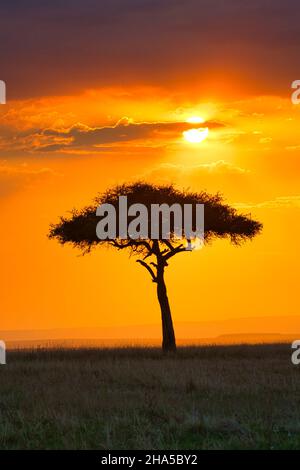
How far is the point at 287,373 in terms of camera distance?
37.0 meters

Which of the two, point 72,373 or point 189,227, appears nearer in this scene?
point 72,373

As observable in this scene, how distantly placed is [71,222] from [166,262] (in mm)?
6374

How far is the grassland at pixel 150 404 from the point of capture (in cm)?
2134

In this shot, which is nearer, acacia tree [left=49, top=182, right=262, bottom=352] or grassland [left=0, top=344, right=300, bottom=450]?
grassland [left=0, top=344, right=300, bottom=450]

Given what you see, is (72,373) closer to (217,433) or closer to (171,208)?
(217,433)

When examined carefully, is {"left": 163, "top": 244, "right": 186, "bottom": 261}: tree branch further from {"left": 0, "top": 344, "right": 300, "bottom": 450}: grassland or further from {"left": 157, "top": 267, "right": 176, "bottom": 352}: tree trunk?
{"left": 0, "top": 344, "right": 300, "bottom": 450}: grassland

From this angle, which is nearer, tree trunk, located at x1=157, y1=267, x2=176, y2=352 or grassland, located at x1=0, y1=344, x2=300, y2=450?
grassland, located at x1=0, y1=344, x2=300, y2=450

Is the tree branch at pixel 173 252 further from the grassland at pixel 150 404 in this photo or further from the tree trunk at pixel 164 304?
the grassland at pixel 150 404

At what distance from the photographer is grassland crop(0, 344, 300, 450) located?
2134cm

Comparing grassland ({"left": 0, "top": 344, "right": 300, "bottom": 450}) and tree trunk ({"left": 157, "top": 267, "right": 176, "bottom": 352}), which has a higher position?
tree trunk ({"left": 157, "top": 267, "right": 176, "bottom": 352})

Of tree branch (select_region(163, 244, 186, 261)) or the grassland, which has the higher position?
tree branch (select_region(163, 244, 186, 261))

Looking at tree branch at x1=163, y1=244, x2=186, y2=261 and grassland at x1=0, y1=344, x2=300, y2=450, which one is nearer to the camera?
grassland at x1=0, y1=344, x2=300, y2=450
